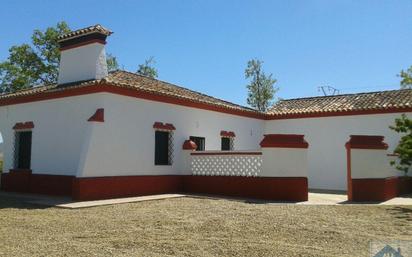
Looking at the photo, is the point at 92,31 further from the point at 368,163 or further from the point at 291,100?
the point at 291,100

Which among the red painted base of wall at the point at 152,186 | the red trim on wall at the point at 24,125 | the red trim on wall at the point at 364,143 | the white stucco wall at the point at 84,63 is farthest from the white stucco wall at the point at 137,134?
the red trim on wall at the point at 364,143

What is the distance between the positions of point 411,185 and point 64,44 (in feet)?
48.3

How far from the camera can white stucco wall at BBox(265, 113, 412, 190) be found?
17484mm

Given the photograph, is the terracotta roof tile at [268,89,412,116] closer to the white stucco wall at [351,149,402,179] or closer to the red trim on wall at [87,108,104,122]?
the white stucco wall at [351,149,402,179]

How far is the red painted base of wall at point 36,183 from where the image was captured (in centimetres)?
1389

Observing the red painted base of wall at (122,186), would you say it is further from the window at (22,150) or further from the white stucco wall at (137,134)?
the window at (22,150)

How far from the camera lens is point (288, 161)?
13266 mm

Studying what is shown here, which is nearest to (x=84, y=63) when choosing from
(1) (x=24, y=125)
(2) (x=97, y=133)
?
(1) (x=24, y=125)

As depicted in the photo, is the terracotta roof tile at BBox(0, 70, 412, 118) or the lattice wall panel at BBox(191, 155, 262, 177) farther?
the terracotta roof tile at BBox(0, 70, 412, 118)

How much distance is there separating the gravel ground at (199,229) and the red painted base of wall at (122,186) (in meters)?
1.56

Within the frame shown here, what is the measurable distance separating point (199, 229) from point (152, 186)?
701 cm

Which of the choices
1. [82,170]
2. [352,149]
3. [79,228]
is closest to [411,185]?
[352,149]

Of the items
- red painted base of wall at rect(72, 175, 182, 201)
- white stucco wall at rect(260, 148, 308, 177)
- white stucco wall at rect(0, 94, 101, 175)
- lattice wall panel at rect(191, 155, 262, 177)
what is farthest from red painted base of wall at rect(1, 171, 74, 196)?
white stucco wall at rect(260, 148, 308, 177)

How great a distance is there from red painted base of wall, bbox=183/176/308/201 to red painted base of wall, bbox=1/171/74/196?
14.4 feet
